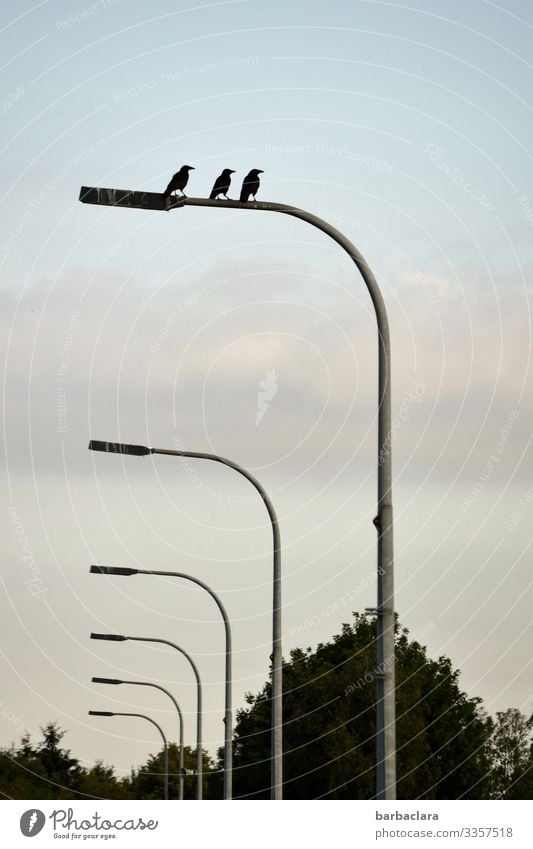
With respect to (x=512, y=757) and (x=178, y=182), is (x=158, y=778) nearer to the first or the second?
(x=512, y=757)

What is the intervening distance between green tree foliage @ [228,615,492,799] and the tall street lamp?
53.9 meters

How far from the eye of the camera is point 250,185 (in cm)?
1919

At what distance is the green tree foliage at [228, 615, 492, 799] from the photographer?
3056 inches

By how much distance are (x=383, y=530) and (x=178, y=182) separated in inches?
182

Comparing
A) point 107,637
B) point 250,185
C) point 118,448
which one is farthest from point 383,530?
point 107,637

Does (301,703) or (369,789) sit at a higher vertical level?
(301,703)

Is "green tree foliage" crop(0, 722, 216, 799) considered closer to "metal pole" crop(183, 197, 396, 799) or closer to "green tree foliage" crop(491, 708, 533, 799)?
"green tree foliage" crop(491, 708, 533, 799)

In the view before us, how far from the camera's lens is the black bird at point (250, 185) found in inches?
754

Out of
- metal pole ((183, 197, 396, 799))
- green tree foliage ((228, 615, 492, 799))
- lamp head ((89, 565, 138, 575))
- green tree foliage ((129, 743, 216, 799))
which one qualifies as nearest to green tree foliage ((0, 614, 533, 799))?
green tree foliage ((228, 615, 492, 799))

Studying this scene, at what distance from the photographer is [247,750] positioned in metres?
85.9
